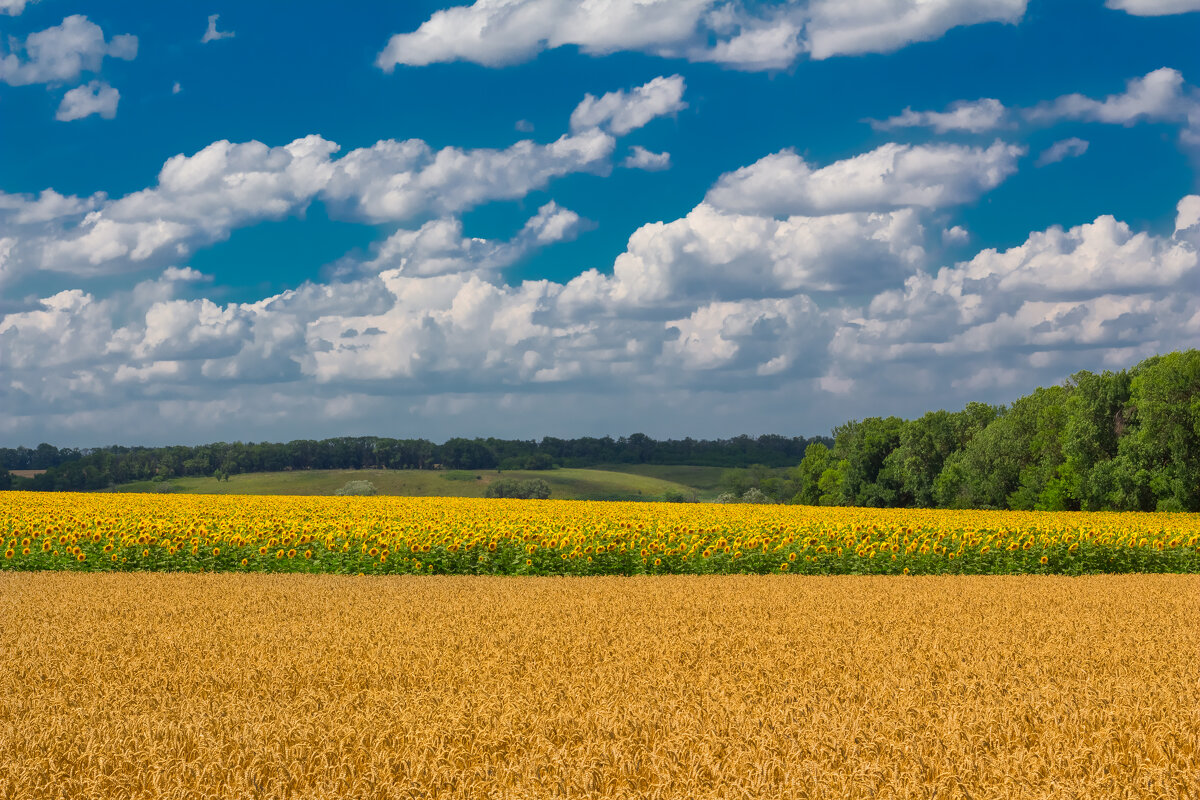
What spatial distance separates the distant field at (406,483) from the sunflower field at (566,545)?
3714 cm

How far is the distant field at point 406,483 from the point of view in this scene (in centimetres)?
6172

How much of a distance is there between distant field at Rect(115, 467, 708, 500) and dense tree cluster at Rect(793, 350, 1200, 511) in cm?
1670

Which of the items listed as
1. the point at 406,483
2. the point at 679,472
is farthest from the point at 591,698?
the point at 679,472

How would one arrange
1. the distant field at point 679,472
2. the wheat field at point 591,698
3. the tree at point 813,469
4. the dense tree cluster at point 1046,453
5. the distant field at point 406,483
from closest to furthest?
1. the wheat field at point 591,698
2. the dense tree cluster at point 1046,453
3. the distant field at point 406,483
4. the tree at point 813,469
5. the distant field at point 679,472

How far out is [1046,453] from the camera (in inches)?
2279

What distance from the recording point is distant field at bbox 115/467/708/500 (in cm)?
6172

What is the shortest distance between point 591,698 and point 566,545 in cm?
1322

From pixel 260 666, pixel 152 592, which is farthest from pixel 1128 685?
pixel 152 592

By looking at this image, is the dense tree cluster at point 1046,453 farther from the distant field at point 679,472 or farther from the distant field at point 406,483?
the distant field at point 406,483

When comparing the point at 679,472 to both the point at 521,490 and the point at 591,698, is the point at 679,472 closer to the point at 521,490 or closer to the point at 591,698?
the point at 521,490

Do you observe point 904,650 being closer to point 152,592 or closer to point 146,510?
point 152,592

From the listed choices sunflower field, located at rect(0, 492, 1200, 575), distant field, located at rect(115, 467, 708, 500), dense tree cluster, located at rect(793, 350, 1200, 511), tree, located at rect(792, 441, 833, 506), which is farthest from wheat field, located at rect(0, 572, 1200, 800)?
tree, located at rect(792, 441, 833, 506)

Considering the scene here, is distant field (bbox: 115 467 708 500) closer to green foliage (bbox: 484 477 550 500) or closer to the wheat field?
green foliage (bbox: 484 477 550 500)

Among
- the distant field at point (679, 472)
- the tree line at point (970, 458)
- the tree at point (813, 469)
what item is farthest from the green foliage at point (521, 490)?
the tree at point (813, 469)
